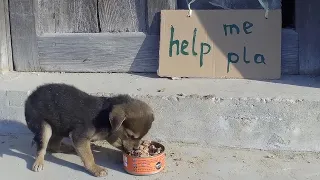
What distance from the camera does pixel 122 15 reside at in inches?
210

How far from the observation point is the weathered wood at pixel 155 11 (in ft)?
17.1

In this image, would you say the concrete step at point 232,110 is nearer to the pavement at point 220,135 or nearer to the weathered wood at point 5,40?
the pavement at point 220,135

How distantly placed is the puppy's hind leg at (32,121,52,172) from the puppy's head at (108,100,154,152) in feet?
1.64

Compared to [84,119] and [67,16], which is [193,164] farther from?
[67,16]

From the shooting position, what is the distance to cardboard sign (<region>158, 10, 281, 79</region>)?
503cm

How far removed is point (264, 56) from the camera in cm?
504

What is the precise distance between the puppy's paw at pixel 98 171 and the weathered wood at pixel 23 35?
1552 mm

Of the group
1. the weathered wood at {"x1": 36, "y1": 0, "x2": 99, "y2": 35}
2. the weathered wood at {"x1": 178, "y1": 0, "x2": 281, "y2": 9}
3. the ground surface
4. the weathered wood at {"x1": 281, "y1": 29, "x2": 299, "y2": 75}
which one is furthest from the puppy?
the weathered wood at {"x1": 281, "y1": 29, "x2": 299, "y2": 75}

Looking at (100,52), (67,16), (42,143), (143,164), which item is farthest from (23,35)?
(143,164)

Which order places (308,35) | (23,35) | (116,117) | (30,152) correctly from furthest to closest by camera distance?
(23,35)
(308,35)
(30,152)
(116,117)

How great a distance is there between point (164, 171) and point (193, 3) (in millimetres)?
1550

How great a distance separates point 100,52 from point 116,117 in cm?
142

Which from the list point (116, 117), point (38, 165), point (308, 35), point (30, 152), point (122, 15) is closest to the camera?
point (116, 117)

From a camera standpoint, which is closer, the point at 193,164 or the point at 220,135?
the point at 193,164
